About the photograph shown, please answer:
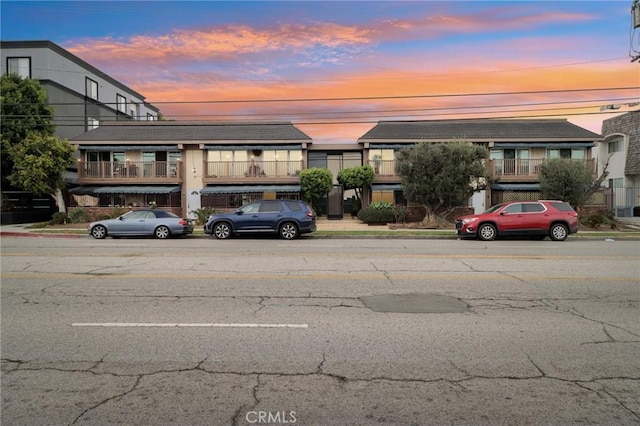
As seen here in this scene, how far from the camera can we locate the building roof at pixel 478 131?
32.8 m

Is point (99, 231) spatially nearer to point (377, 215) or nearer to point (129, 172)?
point (129, 172)

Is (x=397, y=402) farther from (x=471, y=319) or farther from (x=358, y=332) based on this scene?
(x=471, y=319)

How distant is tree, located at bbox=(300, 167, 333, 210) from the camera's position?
30.1 meters

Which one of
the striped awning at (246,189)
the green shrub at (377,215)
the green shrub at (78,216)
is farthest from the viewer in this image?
the striped awning at (246,189)

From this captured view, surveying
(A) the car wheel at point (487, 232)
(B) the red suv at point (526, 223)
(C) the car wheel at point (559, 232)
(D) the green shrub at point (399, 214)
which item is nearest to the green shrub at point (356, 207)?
(D) the green shrub at point (399, 214)

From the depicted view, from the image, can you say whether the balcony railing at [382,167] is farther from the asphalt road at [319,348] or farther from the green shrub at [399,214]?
the asphalt road at [319,348]

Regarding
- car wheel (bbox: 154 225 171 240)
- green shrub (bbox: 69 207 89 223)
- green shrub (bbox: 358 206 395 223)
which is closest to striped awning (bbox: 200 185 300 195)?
green shrub (bbox: 358 206 395 223)

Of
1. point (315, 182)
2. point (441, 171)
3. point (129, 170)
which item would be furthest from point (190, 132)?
point (441, 171)

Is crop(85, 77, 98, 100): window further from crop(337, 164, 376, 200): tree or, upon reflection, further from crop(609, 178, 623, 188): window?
crop(609, 178, 623, 188): window

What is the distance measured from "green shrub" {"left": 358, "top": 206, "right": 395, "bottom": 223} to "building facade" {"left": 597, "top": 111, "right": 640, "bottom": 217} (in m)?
18.6

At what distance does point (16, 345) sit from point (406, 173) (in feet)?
75.3

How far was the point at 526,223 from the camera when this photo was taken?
18.8m

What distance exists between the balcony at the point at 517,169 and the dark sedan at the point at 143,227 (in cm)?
2225

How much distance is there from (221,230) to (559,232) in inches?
542
